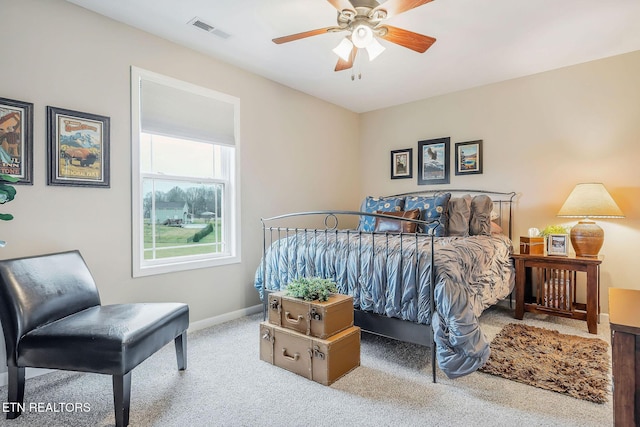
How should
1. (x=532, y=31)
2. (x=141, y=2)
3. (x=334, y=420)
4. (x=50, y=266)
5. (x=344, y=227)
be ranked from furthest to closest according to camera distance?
(x=344, y=227) < (x=532, y=31) < (x=141, y=2) < (x=50, y=266) < (x=334, y=420)

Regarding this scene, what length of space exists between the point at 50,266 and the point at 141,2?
6.20 ft

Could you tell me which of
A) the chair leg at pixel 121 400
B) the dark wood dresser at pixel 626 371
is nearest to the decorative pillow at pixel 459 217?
the dark wood dresser at pixel 626 371

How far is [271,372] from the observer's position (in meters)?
2.23

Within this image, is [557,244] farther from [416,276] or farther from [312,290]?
[312,290]

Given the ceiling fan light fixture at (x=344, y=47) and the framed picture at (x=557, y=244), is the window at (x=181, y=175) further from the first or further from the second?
the framed picture at (x=557, y=244)

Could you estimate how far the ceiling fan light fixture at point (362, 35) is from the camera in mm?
2172

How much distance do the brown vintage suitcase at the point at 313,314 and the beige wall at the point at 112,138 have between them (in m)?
1.15

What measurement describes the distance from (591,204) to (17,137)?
4461mm

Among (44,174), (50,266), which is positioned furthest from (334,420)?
(44,174)

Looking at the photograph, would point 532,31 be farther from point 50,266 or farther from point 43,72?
point 50,266

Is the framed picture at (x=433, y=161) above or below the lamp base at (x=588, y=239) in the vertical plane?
above

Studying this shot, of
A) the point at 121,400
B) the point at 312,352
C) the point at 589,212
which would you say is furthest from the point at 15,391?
the point at 589,212

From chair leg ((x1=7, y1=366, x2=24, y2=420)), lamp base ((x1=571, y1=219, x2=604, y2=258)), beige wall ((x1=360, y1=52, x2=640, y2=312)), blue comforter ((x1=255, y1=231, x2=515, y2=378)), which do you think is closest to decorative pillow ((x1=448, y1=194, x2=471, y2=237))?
blue comforter ((x1=255, y1=231, x2=515, y2=378))

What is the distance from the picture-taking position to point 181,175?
311 centimetres
